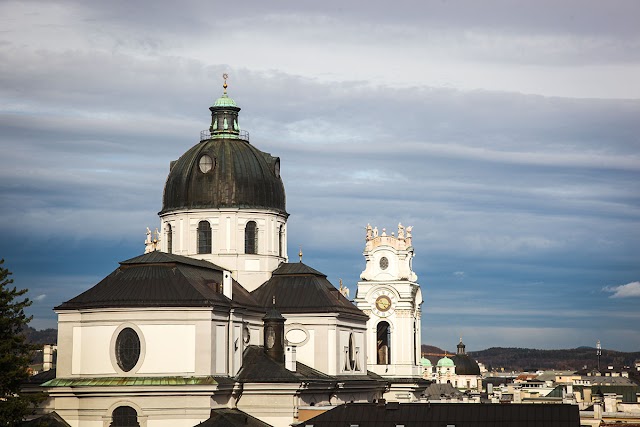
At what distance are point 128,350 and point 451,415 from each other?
57.3 ft

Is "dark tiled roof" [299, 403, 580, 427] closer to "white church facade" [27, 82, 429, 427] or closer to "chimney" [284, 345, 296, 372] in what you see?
"white church facade" [27, 82, 429, 427]

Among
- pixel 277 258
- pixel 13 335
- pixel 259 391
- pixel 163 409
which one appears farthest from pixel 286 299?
pixel 13 335

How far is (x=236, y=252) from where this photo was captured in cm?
8550

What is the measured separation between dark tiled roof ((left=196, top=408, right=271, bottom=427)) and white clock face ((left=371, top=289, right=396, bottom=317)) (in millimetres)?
32811

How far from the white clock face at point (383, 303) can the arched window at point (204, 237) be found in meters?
24.2

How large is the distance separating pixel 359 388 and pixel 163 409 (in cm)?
1796

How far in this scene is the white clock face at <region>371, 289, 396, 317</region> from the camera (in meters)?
107

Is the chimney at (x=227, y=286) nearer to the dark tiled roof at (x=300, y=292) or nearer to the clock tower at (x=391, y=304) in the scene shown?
the dark tiled roof at (x=300, y=292)

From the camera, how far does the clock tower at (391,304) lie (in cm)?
10606

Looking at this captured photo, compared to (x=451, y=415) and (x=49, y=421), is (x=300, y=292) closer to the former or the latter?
(x=451, y=415)

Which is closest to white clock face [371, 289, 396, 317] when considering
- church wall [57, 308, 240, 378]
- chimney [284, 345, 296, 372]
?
chimney [284, 345, 296, 372]

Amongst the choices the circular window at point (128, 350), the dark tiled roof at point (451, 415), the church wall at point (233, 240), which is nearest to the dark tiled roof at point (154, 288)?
the circular window at point (128, 350)

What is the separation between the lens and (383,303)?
351ft

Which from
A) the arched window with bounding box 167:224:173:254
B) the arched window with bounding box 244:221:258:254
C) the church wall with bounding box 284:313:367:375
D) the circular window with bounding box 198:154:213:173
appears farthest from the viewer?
the arched window with bounding box 167:224:173:254
